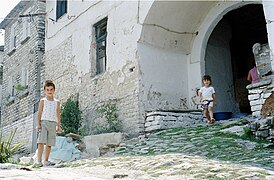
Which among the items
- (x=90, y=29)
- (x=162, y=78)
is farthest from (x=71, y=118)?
(x=162, y=78)

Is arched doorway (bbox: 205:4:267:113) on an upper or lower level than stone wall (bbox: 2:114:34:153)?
upper

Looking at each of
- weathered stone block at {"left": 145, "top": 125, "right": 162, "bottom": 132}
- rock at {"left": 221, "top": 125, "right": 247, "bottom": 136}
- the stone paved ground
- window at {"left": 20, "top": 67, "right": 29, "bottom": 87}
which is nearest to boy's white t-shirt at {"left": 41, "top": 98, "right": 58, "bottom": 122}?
A: the stone paved ground

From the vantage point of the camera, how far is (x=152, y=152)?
6.09 meters

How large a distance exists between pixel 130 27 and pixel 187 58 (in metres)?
1.76

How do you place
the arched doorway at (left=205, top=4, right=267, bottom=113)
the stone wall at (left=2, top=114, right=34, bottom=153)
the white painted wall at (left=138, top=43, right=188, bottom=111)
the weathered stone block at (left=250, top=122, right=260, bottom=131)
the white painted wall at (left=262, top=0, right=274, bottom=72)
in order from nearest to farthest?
1. the weathered stone block at (left=250, top=122, right=260, bottom=131)
2. the white painted wall at (left=262, top=0, right=274, bottom=72)
3. the white painted wall at (left=138, top=43, right=188, bottom=111)
4. the arched doorway at (left=205, top=4, right=267, bottom=113)
5. the stone wall at (left=2, top=114, right=34, bottom=153)

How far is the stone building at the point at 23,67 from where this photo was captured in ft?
45.7

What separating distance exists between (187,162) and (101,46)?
662 centimetres

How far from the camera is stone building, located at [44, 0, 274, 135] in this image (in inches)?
359

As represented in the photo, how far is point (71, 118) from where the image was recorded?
424 inches

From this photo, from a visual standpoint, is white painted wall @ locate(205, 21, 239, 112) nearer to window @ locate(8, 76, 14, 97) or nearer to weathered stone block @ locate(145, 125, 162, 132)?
weathered stone block @ locate(145, 125, 162, 132)

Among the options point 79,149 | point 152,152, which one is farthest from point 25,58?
point 152,152

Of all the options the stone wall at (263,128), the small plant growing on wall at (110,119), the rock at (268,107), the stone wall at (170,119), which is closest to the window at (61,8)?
the small plant growing on wall at (110,119)

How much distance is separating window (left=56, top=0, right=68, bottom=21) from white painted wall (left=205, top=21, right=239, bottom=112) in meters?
5.30

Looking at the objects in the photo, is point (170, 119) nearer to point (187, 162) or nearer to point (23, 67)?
point (187, 162)
